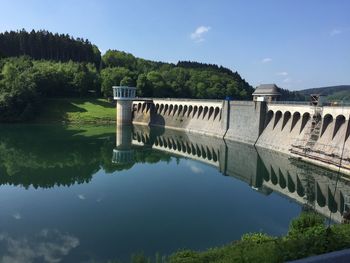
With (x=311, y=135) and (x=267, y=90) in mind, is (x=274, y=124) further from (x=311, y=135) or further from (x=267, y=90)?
(x=267, y=90)

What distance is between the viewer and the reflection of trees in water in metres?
40.3

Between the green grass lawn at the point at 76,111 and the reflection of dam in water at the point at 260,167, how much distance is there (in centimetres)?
1864

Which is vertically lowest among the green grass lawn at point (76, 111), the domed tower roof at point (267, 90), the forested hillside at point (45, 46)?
the green grass lawn at point (76, 111)

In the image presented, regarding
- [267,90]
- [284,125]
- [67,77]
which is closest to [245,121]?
[284,125]

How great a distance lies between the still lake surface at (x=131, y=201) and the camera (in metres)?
22.4

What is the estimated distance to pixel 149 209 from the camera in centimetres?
2914

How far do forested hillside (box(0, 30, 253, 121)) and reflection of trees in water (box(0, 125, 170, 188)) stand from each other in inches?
568

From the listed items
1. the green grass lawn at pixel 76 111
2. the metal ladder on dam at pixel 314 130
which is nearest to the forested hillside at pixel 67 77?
the green grass lawn at pixel 76 111

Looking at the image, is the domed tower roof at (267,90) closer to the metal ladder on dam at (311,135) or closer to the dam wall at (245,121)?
the dam wall at (245,121)

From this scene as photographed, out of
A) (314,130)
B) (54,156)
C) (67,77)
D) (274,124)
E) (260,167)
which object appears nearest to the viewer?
(260,167)

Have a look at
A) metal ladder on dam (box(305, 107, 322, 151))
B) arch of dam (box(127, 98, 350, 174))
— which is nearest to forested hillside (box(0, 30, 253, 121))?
arch of dam (box(127, 98, 350, 174))

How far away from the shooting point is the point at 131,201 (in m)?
31.4

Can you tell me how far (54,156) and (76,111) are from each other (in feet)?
153

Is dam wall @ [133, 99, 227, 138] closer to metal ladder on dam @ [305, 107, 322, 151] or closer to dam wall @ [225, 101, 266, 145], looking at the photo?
dam wall @ [225, 101, 266, 145]
